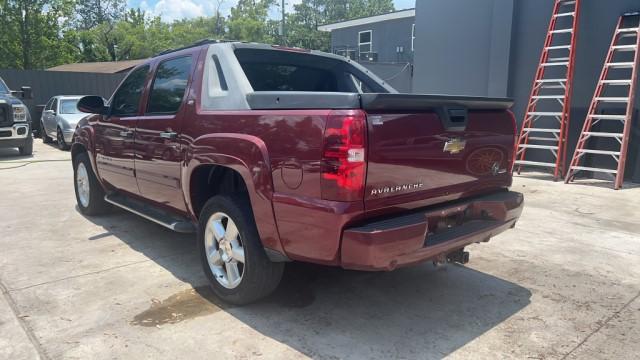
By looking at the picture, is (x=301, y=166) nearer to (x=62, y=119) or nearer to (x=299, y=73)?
(x=299, y=73)

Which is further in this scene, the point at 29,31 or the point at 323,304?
the point at 29,31

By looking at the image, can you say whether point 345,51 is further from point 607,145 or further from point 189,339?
point 189,339

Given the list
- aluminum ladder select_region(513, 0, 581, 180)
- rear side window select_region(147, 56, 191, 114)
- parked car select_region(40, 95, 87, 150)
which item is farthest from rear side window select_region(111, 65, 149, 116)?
parked car select_region(40, 95, 87, 150)

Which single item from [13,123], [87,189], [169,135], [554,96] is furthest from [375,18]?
[169,135]

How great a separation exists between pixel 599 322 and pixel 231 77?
3.17 meters

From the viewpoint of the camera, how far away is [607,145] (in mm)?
9469

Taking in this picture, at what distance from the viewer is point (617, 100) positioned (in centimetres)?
851

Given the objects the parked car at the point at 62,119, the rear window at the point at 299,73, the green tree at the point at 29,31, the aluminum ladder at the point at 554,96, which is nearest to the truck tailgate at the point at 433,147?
the rear window at the point at 299,73

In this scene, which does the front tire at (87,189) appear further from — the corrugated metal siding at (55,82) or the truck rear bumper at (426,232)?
the corrugated metal siding at (55,82)

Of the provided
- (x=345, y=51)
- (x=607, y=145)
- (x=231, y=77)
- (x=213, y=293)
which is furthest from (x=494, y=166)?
(x=345, y=51)

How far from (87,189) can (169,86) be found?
251 cm

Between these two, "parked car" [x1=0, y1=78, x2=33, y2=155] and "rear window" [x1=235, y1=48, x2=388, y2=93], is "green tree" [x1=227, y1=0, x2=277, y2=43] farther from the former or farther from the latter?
"rear window" [x1=235, y1=48, x2=388, y2=93]

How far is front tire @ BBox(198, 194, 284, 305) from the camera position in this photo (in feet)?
11.0

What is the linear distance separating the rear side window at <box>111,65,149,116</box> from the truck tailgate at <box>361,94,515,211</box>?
9.75 feet
